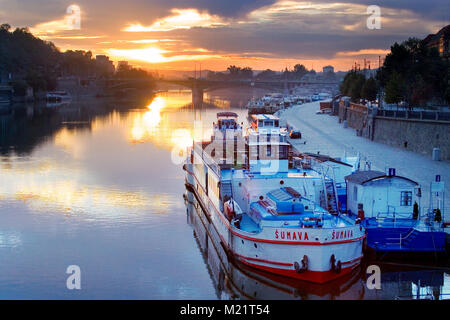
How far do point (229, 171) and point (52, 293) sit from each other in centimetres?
747

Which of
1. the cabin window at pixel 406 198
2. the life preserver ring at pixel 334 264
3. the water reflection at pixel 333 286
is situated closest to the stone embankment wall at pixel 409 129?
the cabin window at pixel 406 198

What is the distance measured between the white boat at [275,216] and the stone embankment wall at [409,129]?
45.5ft

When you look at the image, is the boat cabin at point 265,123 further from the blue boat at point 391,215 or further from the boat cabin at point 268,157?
the blue boat at point 391,215

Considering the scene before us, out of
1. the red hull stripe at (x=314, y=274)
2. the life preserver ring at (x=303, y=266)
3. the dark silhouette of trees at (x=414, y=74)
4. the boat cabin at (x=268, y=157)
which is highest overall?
the dark silhouette of trees at (x=414, y=74)

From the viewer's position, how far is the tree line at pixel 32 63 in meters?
115

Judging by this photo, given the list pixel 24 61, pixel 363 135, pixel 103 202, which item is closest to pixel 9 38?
pixel 24 61

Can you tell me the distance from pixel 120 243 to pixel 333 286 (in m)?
7.53

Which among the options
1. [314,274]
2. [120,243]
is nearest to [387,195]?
[314,274]

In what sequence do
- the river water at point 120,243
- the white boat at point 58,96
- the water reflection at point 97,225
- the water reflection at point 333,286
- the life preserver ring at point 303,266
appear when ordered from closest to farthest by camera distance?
the life preserver ring at point 303,266 → the water reflection at point 333,286 → the river water at point 120,243 → the water reflection at point 97,225 → the white boat at point 58,96

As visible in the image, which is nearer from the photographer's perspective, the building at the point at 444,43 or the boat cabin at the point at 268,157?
the boat cabin at the point at 268,157

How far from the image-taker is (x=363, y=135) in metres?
47.4

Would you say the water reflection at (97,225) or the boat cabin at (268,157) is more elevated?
the boat cabin at (268,157)

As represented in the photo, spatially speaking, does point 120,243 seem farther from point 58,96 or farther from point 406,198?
point 58,96

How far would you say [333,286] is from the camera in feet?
52.9
